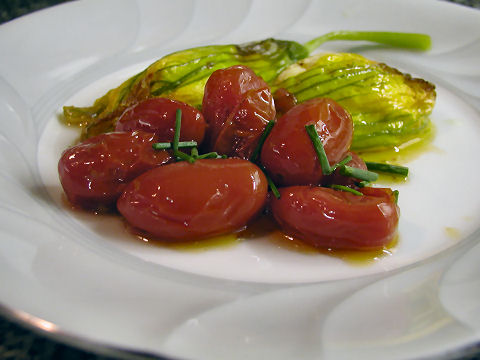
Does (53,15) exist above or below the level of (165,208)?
above

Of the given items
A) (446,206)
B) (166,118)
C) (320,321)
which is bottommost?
(446,206)

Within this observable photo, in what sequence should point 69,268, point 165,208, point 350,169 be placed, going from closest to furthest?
point 69,268 < point 165,208 < point 350,169

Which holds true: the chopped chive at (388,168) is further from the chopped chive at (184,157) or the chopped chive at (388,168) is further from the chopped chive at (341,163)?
the chopped chive at (184,157)

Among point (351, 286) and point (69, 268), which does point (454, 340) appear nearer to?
point (351, 286)

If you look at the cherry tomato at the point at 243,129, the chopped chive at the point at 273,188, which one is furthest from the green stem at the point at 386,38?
the chopped chive at the point at 273,188

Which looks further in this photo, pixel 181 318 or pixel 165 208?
pixel 165 208

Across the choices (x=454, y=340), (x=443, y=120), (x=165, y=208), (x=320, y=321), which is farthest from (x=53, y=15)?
(x=454, y=340)

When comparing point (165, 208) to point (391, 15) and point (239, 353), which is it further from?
point (391, 15)

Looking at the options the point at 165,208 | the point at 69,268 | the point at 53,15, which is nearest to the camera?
the point at 69,268
